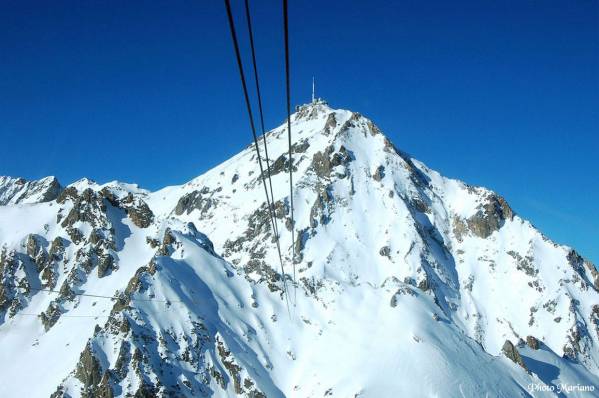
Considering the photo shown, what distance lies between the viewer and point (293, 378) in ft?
317

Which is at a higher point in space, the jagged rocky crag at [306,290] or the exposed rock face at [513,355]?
the jagged rocky crag at [306,290]

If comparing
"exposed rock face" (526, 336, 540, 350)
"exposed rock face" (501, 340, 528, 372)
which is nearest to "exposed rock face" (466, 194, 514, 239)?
"exposed rock face" (526, 336, 540, 350)

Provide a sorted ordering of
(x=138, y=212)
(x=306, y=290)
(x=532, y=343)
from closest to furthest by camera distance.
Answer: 1. (x=306, y=290)
2. (x=532, y=343)
3. (x=138, y=212)

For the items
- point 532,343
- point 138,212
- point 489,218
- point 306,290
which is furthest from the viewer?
point 489,218

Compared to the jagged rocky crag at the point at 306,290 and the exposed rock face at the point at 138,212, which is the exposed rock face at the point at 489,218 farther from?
the exposed rock face at the point at 138,212

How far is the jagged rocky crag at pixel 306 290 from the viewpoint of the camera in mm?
89562

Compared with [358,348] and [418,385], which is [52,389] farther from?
[418,385]

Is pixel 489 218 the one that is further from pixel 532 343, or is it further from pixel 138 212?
pixel 138 212

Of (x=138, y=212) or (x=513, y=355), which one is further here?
(x=138, y=212)

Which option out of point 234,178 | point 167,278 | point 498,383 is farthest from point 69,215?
point 498,383

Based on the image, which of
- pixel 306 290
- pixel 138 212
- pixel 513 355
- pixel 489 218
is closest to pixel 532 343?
pixel 513 355

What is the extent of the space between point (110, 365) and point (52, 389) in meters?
12.0

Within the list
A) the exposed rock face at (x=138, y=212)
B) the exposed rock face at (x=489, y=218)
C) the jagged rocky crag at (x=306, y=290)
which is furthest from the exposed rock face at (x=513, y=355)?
the exposed rock face at (x=138, y=212)

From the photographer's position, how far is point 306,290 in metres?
120
